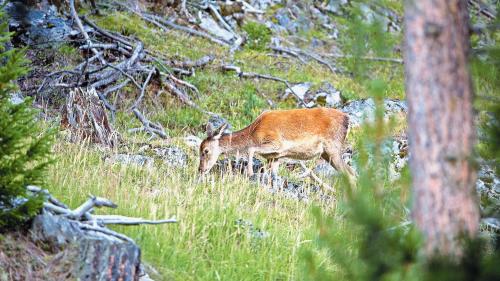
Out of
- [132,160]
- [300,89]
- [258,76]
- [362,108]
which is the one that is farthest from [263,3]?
[132,160]

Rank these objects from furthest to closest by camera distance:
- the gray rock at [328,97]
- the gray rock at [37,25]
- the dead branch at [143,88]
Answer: the gray rock at [328,97] < the gray rock at [37,25] < the dead branch at [143,88]

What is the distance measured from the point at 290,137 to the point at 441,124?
344 inches

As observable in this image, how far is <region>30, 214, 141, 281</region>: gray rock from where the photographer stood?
516 centimetres

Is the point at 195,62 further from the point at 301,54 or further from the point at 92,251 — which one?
the point at 92,251

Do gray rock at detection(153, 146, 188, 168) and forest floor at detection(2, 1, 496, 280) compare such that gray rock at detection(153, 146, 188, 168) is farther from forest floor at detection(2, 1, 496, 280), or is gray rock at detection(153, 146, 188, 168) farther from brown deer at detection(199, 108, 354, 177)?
brown deer at detection(199, 108, 354, 177)

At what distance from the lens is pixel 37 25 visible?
52.0 feet

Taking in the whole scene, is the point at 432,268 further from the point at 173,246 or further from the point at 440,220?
the point at 173,246

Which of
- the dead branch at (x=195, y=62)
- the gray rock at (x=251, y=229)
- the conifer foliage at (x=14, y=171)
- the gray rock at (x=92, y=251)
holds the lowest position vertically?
the dead branch at (x=195, y=62)

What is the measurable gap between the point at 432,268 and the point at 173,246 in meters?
3.42

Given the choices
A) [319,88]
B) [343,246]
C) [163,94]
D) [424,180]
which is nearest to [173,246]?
[343,246]

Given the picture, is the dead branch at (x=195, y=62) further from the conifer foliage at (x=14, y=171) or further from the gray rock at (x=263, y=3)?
the conifer foliage at (x=14, y=171)

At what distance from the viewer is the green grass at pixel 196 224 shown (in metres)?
6.24

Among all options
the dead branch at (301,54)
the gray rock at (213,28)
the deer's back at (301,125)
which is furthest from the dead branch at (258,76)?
the deer's back at (301,125)

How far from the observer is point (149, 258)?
240 inches
